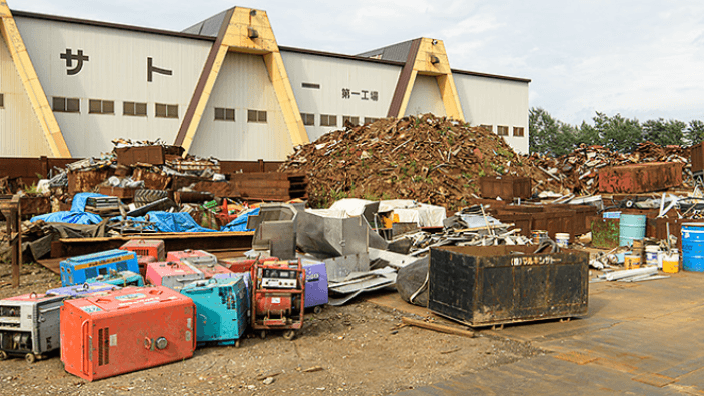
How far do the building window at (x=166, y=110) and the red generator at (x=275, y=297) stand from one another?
73.4 ft

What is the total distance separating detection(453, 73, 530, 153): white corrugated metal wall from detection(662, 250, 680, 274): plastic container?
26.2 metres

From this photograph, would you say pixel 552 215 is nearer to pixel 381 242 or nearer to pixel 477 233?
pixel 477 233

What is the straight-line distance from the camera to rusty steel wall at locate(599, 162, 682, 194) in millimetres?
21531

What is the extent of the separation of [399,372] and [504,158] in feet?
60.3

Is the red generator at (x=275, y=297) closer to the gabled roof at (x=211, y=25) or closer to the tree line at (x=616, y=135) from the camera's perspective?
the gabled roof at (x=211, y=25)

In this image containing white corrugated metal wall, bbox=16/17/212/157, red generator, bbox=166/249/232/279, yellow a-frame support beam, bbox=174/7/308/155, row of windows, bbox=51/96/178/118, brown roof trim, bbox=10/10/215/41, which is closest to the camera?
red generator, bbox=166/249/232/279

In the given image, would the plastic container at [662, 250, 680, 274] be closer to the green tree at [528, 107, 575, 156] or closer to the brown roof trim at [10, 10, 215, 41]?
the brown roof trim at [10, 10, 215, 41]

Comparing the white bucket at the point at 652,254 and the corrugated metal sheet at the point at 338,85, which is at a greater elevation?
the corrugated metal sheet at the point at 338,85

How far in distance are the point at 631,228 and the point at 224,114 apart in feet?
69.6

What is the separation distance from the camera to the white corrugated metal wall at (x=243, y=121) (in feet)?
94.5

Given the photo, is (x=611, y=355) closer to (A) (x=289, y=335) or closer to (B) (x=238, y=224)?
(A) (x=289, y=335)

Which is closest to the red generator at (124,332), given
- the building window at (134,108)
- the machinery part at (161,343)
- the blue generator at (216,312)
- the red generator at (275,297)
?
the machinery part at (161,343)

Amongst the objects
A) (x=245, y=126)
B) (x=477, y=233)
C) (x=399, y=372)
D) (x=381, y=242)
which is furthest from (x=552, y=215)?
(x=245, y=126)

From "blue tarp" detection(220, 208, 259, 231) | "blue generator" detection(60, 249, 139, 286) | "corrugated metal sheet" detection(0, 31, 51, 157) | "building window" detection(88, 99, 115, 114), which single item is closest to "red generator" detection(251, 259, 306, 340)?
"blue generator" detection(60, 249, 139, 286)
